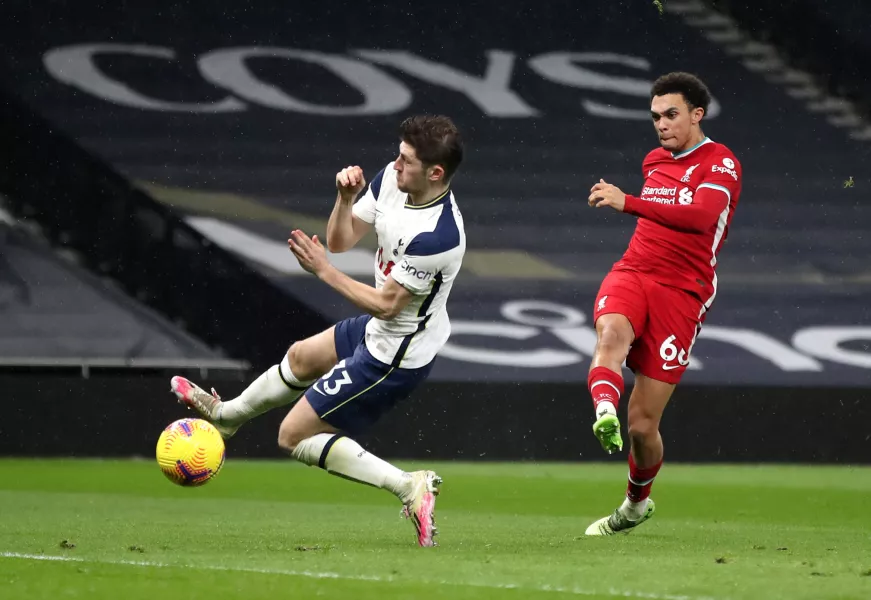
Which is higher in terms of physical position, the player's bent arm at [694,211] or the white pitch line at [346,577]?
the player's bent arm at [694,211]

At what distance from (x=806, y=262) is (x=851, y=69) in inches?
87.7

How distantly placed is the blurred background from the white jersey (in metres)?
7.04

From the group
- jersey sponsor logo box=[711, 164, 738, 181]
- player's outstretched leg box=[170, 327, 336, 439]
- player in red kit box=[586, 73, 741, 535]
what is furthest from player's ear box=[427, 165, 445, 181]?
jersey sponsor logo box=[711, 164, 738, 181]

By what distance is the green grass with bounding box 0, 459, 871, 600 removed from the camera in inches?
172

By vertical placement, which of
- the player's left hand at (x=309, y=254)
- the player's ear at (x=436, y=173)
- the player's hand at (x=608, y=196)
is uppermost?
the player's ear at (x=436, y=173)

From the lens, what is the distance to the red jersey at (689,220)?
648 cm

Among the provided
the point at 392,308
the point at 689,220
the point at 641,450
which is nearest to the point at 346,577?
the point at 392,308

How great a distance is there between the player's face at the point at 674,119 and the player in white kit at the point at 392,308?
1.18m

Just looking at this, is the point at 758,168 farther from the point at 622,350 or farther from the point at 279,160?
the point at 622,350

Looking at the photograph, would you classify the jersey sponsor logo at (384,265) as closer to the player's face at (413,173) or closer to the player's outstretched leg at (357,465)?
the player's face at (413,173)

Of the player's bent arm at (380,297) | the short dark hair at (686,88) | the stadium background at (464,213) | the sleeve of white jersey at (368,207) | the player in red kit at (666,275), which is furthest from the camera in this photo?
the stadium background at (464,213)

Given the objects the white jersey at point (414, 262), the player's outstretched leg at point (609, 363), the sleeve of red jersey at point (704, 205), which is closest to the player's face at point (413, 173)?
the white jersey at point (414, 262)

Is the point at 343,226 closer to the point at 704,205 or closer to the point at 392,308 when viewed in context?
the point at 392,308

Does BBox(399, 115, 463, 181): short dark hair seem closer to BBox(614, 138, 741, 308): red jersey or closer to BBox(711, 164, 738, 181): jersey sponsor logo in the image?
BBox(614, 138, 741, 308): red jersey
